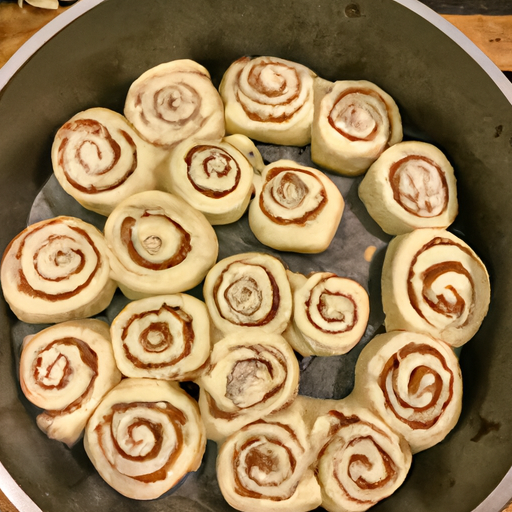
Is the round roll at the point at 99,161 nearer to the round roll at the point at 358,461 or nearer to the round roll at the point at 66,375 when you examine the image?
the round roll at the point at 66,375

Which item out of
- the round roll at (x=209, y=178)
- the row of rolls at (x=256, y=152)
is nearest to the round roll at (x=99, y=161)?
the row of rolls at (x=256, y=152)

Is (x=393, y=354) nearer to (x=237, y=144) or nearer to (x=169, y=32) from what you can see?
(x=237, y=144)

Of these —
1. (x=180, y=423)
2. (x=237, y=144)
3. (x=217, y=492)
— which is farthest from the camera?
(x=237, y=144)

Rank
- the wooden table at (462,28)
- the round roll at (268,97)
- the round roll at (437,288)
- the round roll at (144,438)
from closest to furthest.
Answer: the round roll at (144,438) → the round roll at (437,288) → the round roll at (268,97) → the wooden table at (462,28)

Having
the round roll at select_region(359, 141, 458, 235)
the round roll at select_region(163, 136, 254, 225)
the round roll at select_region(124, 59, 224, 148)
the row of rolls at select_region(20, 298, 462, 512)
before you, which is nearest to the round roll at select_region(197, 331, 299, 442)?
the row of rolls at select_region(20, 298, 462, 512)

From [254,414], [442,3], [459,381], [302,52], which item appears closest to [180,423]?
[254,414]

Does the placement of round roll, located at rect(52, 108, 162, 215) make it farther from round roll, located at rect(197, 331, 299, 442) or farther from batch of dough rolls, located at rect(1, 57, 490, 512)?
round roll, located at rect(197, 331, 299, 442)

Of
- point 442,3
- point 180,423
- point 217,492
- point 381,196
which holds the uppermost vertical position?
point 442,3
